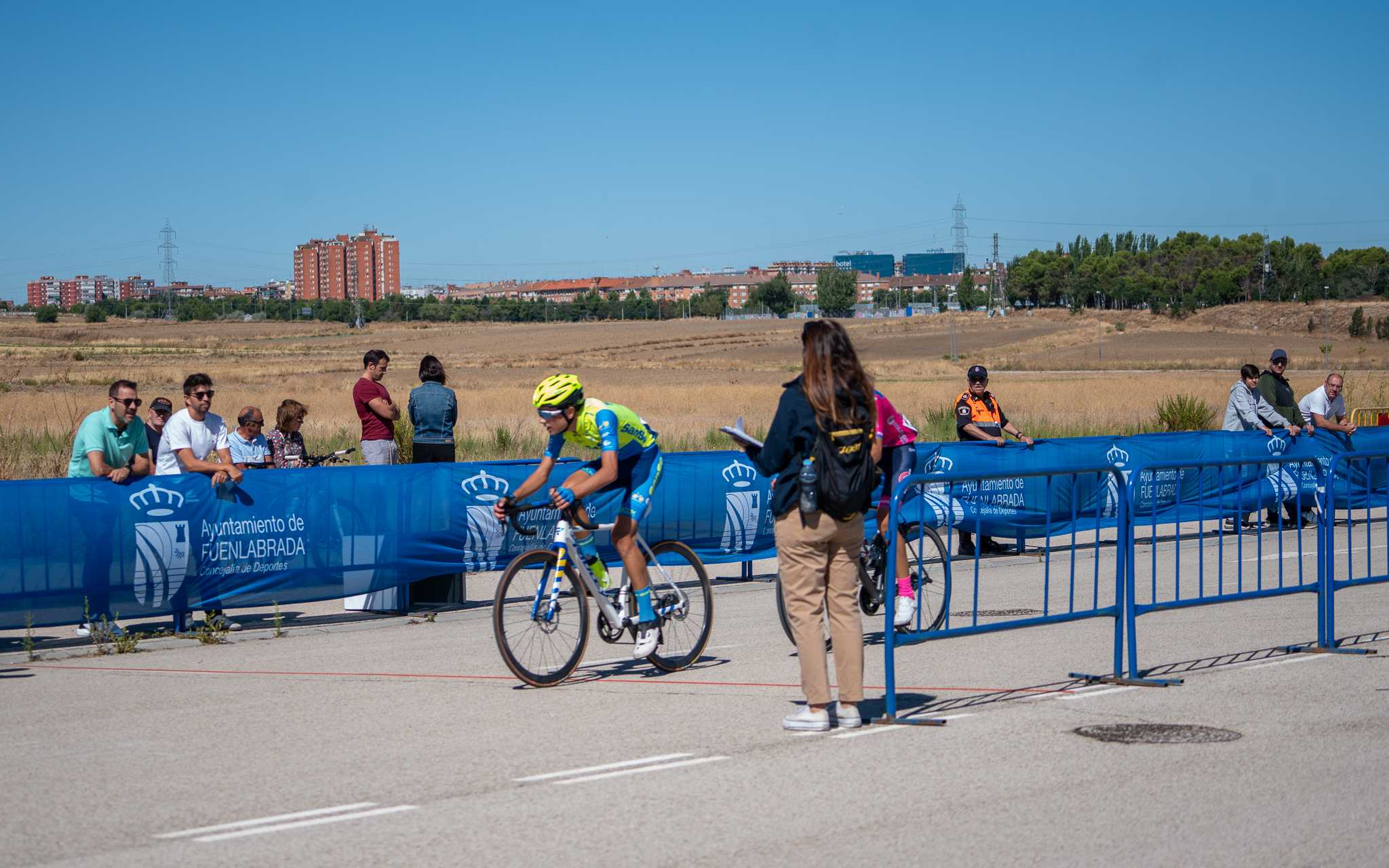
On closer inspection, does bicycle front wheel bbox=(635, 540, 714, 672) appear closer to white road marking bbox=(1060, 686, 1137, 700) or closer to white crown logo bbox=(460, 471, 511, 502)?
white road marking bbox=(1060, 686, 1137, 700)

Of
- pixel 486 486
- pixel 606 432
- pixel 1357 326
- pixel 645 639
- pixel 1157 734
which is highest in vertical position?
pixel 1357 326

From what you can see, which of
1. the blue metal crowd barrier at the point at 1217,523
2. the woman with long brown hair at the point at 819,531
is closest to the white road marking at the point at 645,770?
the woman with long brown hair at the point at 819,531

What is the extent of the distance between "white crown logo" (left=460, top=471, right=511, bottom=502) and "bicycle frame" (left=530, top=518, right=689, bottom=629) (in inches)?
160

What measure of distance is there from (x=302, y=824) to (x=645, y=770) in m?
1.59

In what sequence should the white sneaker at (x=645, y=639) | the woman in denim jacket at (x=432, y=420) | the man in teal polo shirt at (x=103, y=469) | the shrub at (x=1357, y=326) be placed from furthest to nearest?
1. the shrub at (x=1357, y=326)
2. the woman in denim jacket at (x=432, y=420)
3. the man in teal polo shirt at (x=103, y=469)
4. the white sneaker at (x=645, y=639)

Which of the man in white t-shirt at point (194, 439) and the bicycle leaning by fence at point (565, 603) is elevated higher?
the man in white t-shirt at point (194, 439)

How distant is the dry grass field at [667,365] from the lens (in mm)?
35625

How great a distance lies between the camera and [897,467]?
31.6ft

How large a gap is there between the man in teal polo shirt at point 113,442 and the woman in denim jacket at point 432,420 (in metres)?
2.95

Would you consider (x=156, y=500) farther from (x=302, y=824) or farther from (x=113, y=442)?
(x=302, y=824)

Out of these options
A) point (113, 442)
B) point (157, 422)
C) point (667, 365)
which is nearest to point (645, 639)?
point (113, 442)

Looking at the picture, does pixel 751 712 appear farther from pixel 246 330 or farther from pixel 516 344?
pixel 246 330

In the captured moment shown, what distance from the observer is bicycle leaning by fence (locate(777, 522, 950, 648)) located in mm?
9688

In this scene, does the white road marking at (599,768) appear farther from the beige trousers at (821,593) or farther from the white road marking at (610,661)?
the white road marking at (610,661)
